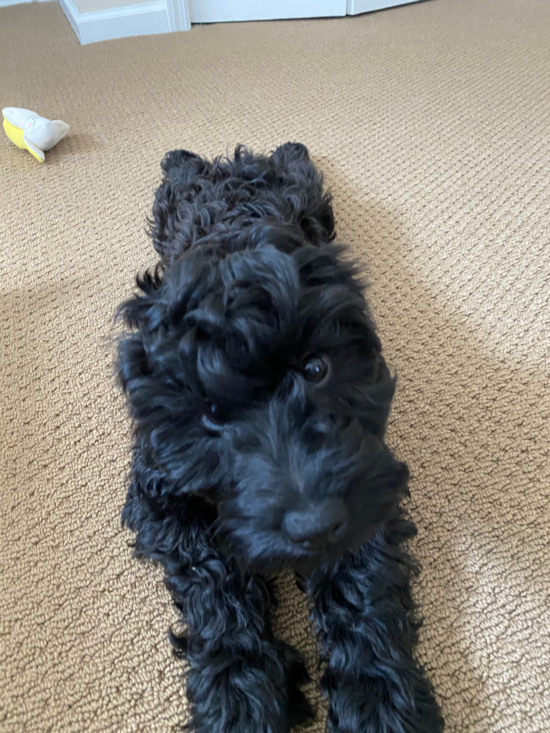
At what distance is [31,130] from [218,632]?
74.1 inches

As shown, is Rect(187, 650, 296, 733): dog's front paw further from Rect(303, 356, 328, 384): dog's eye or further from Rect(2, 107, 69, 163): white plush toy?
Rect(2, 107, 69, 163): white plush toy

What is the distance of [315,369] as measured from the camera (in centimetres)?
73

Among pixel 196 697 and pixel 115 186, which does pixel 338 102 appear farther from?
pixel 196 697

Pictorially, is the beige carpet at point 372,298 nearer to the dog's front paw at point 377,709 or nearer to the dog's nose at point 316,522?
the dog's front paw at point 377,709

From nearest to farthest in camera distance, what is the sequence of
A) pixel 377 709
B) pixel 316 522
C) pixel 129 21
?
pixel 316 522
pixel 377 709
pixel 129 21

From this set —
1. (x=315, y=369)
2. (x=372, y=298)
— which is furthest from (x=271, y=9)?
(x=315, y=369)

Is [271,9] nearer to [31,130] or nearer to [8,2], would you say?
[31,130]

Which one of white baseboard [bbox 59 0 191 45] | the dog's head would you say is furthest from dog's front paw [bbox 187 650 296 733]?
white baseboard [bbox 59 0 191 45]

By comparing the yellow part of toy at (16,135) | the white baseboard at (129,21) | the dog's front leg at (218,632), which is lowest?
the dog's front leg at (218,632)

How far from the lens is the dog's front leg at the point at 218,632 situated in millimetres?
785

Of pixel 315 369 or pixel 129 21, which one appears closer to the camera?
pixel 315 369

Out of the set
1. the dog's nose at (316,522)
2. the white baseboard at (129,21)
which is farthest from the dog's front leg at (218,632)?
the white baseboard at (129,21)

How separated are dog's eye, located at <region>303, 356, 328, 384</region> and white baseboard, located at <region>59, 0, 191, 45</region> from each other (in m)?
2.88

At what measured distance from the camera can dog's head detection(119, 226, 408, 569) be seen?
67cm
